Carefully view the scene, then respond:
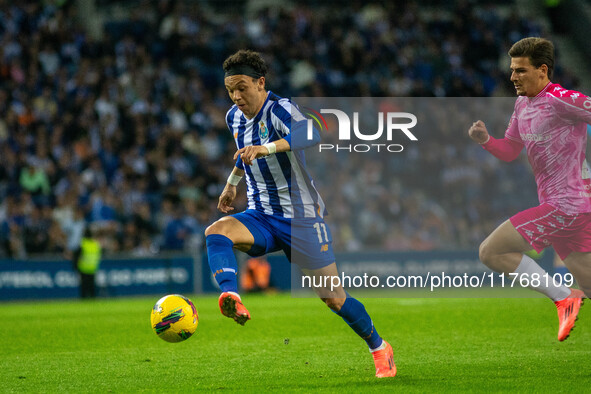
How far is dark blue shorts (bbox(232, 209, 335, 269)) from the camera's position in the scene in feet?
20.2

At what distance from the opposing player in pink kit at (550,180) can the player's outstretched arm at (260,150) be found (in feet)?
5.78

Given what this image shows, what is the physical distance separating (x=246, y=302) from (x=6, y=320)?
4539mm

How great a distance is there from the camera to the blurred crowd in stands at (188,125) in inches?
669

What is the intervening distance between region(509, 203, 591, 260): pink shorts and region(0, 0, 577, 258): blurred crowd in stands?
10271mm

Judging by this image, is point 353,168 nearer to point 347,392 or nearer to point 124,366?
point 124,366

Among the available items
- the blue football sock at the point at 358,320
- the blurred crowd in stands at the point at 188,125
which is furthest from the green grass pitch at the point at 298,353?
the blurred crowd in stands at the point at 188,125

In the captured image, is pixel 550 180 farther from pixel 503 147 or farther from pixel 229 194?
pixel 229 194

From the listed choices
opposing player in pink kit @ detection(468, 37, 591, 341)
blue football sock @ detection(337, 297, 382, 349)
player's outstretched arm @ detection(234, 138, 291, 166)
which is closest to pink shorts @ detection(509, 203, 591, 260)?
opposing player in pink kit @ detection(468, 37, 591, 341)

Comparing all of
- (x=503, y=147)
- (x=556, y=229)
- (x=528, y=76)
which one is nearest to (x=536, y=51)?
(x=528, y=76)

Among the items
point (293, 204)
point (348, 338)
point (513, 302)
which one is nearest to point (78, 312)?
point (348, 338)

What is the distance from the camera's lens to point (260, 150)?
563cm

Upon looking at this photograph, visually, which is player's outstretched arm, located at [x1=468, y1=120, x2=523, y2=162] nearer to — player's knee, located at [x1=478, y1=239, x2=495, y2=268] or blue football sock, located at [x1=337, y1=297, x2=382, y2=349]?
player's knee, located at [x1=478, y1=239, x2=495, y2=268]

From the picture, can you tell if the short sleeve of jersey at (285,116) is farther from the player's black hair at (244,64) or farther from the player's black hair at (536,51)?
the player's black hair at (536,51)

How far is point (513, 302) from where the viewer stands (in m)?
13.2
